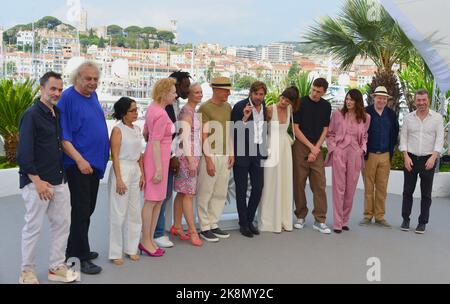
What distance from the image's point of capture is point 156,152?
386 cm

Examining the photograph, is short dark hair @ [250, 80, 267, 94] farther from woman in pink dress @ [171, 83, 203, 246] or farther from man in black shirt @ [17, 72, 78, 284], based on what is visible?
man in black shirt @ [17, 72, 78, 284]

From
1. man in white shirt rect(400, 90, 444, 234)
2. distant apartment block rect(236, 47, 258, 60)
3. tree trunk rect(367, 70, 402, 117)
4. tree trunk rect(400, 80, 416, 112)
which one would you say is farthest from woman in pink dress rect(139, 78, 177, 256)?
distant apartment block rect(236, 47, 258, 60)

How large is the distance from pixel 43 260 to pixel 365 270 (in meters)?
2.36

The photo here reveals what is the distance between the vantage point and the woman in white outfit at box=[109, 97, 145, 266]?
3.66m

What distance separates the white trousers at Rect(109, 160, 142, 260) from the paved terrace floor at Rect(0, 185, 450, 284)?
147 millimetres

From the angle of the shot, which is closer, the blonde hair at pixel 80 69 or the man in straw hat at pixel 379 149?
the blonde hair at pixel 80 69

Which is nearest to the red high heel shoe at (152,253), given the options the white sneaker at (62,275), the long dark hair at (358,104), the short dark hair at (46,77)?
the white sneaker at (62,275)

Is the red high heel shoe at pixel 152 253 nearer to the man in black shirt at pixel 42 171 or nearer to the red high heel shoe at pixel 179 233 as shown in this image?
the red high heel shoe at pixel 179 233

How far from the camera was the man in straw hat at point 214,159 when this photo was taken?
438cm

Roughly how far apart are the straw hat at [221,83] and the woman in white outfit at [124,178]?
882mm

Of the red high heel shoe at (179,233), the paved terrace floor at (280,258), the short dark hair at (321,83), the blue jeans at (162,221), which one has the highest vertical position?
the short dark hair at (321,83)

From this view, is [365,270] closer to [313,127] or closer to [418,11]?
[313,127]

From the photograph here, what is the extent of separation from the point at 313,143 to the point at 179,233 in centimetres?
149

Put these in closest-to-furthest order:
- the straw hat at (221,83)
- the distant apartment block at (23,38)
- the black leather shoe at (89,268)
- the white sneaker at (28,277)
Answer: the white sneaker at (28,277), the black leather shoe at (89,268), the straw hat at (221,83), the distant apartment block at (23,38)
